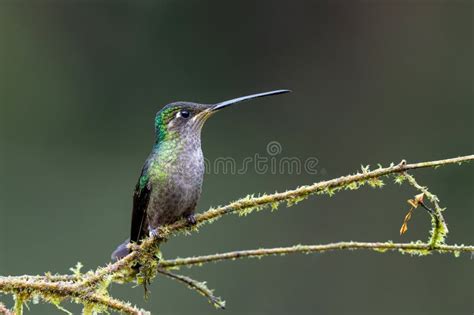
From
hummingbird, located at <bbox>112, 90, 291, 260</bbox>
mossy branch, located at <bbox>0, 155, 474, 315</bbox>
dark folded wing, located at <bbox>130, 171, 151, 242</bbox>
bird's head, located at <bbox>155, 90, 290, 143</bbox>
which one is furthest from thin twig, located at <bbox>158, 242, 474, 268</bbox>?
bird's head, located at <bbox>155, 90, 290, 143</bbox>

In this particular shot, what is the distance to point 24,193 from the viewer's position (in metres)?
8.29

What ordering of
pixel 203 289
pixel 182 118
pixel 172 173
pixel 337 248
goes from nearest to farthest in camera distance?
pixel 337 248, pixel 203 289, pixel 172 173, pixel 182 118

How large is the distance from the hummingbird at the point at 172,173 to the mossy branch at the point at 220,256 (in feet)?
2.59

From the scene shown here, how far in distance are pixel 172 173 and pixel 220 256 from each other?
3.73 ft

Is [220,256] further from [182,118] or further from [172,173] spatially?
[182,118]

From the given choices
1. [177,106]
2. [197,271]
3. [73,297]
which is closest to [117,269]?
[73,297]

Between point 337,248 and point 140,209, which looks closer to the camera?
point 337,248

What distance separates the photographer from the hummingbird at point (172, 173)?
3.34 metres

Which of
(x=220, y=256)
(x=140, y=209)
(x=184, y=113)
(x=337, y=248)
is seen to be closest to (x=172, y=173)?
(x=140, y=209)

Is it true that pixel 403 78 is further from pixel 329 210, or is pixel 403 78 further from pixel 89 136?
pixel 89 136

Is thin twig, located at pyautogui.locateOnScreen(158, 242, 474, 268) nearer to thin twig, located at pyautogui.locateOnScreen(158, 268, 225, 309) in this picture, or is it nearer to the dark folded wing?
thin twig, located at pyautogui.locateOnScreen(158, 268, 225, 309)

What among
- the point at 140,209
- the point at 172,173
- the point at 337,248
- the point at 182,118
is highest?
the point at 182,118

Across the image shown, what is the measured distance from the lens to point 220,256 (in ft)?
7.66

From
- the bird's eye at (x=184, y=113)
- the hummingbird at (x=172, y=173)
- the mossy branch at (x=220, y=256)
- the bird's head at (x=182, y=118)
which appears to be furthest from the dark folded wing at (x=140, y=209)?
the mossy branch at (x=220, y=256)
